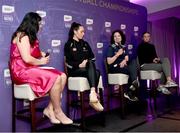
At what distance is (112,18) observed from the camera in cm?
441

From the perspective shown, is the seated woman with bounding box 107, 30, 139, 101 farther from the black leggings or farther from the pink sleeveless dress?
the pink sleeveless dress

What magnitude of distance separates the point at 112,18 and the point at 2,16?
6.91 feet

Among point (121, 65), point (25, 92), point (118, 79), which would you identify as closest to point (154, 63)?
point (121, 65)

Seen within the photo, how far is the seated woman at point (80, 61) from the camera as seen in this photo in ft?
10.0

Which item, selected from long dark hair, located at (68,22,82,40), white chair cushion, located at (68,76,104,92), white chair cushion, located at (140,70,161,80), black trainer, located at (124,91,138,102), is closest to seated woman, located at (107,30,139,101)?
black trainer, located at (124,91,138,102)

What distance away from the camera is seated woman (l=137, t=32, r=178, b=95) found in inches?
162

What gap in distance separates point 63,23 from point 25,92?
1301mm

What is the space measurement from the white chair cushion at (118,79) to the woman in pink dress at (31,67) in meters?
1.16

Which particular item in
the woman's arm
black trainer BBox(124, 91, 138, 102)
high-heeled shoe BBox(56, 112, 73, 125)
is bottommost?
high-heeled shoe BBox(56, 112, 73, 125)

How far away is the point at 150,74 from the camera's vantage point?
13.7ft

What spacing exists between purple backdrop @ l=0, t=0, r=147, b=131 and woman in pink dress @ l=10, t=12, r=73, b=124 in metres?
0.23

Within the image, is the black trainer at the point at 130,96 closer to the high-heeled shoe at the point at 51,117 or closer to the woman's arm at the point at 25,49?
the high-heeled shoe at the point at 51,117

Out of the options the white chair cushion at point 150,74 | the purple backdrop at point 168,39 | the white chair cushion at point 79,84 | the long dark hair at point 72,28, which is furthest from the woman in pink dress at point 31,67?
the purple backdrop at point 168,39

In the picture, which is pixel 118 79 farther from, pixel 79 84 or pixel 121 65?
pixel 79 84
